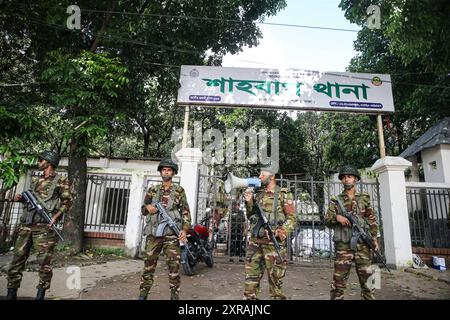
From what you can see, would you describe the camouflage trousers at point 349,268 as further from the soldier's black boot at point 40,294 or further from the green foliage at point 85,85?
the green foliage at point 85,85

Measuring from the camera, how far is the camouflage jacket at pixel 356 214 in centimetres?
406

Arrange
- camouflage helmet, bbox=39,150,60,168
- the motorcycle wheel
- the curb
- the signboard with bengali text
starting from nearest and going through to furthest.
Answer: camouflage helmet, bbox=39,150,60,168 → the motorcycle wheel → the curb → the signboard with bengali text

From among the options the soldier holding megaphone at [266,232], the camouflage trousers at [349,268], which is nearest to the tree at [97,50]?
the soldier holding megaphone at [266,232]

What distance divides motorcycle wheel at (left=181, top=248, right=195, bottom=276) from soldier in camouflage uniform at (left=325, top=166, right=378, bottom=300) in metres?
3.05

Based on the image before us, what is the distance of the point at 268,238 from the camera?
390 centimetres

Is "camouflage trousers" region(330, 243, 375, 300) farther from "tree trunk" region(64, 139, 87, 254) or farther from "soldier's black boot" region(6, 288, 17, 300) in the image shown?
"tree trunk" region(64, 139, 87, 254)

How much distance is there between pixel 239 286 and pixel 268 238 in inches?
83.9

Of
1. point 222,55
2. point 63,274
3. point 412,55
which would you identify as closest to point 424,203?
point 412,55

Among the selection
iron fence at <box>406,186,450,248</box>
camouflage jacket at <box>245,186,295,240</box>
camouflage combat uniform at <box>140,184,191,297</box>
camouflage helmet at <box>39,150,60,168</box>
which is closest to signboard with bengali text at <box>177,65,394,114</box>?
iron fence at <box>406,186,450,248</box>

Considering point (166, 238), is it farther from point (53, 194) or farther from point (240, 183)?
point (53, 194)

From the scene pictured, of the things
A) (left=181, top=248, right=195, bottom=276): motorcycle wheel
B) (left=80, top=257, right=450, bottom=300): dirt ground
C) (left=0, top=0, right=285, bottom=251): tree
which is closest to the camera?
(left=80, top=257, right=450, bottom=300): dirt ground

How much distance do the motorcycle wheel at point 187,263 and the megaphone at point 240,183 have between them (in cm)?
255

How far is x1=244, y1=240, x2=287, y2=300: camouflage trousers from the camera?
12.2 feet

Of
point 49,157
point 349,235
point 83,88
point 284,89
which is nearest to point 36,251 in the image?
point 49,157
